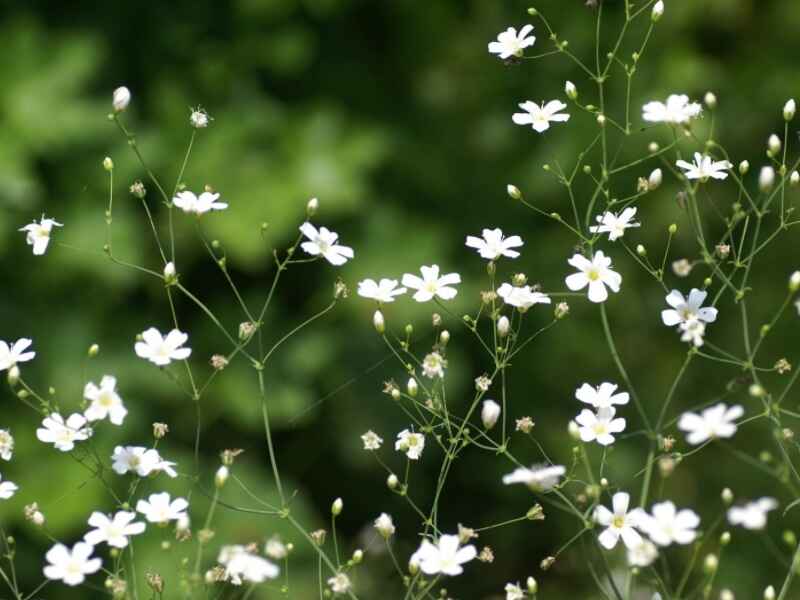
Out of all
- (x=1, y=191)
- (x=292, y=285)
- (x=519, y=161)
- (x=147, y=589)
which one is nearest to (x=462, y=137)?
(x=519, y=161)

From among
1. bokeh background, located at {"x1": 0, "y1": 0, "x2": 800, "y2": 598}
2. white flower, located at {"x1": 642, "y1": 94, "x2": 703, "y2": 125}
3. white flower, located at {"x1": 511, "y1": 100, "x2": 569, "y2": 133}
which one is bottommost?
bokeh background, located at {"x1": 0, "y1": 0, "x2": 800, "y2": 598}

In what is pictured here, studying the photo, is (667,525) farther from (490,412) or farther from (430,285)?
(430,285)

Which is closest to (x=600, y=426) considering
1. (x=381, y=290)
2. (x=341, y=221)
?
(x=381, y=290)

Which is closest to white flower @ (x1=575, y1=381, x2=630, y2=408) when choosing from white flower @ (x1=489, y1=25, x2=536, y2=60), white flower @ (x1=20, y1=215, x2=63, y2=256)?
white flower @ (x1=489, y1=25, x2=536, y2=60)

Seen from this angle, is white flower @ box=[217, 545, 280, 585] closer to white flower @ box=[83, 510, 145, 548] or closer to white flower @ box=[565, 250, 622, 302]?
white flower @ box=[83, 510, 145, 548]

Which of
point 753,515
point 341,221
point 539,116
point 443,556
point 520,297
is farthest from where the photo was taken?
point 341,221
